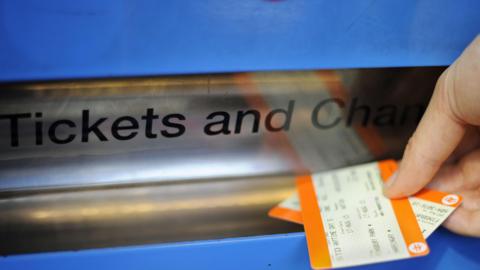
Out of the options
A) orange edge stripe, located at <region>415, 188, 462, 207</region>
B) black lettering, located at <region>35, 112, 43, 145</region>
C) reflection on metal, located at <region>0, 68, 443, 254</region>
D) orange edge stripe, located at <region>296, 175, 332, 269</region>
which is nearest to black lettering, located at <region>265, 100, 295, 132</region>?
reflection on metal, located at <region>0, 68, 443, 254</region>

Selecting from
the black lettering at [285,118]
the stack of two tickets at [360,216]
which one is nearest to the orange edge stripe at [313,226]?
the stack of two tickets at [360,216]

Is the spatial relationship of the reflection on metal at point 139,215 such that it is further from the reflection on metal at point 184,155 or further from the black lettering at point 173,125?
the black lettering at point 173,125

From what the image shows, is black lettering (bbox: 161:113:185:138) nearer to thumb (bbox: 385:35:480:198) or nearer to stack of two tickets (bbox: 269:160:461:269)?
stack of two tickets (bbox: 269:160:461:269)

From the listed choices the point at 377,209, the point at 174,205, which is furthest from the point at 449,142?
the point at 174,205

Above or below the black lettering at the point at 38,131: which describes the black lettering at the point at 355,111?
above

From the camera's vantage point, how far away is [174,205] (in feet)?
2.77

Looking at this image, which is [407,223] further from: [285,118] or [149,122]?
[149,122]

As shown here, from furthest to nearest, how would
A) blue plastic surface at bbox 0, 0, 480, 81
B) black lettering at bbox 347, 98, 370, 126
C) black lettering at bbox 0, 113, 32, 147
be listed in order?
black lettering at bbox 347, 98, 370, 126 < black lettering at bbox 0, 113, 32, 147 < blue plastic surface at bbox 0, 0, 480, 81

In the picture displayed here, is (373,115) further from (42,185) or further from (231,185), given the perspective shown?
(42,185)

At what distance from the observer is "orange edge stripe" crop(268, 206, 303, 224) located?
80 cm

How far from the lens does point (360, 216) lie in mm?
765

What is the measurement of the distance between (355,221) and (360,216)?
14mm

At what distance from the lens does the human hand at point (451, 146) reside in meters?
0.68

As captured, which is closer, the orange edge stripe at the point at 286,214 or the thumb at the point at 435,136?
the thumb at the point at 435,136
